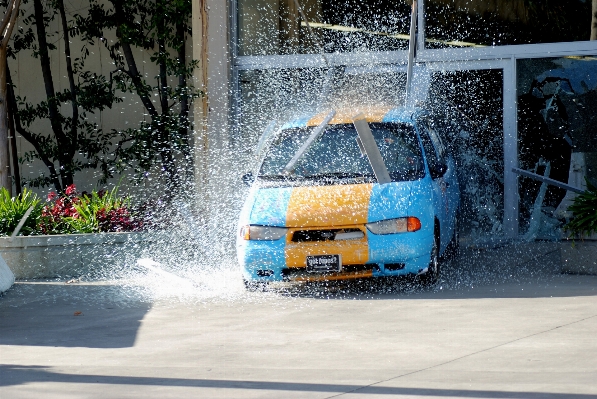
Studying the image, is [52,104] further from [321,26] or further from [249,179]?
[249,179]

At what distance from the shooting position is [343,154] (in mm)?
11016

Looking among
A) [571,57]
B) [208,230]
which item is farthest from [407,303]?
[571,57]

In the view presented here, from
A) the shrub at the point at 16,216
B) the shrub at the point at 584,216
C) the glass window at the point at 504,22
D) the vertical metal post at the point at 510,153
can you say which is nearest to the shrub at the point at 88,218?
the shrub at the point at 16,216

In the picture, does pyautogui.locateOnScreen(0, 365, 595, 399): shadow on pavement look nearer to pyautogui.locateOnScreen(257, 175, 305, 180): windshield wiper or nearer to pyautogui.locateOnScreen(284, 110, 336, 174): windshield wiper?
pyautogui.locateOnScreen(257, 175, 305, 180): windshield wiper

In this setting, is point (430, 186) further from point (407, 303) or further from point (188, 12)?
point (188, 12)

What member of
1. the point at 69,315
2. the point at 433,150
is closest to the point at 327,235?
the point at 433,150

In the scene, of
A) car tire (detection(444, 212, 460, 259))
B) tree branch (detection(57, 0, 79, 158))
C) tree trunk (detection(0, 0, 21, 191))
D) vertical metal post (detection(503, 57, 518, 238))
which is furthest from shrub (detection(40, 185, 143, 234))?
vertical metal post (detection(503, 57, 518, 238))

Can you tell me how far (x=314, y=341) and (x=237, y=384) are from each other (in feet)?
4.80

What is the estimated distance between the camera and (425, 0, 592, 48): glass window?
14.3 metres

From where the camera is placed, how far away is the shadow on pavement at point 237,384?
19.1 ft

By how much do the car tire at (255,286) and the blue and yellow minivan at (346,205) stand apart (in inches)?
0.7

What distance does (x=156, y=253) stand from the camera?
41.6ft

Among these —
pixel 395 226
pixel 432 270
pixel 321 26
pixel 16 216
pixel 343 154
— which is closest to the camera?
pixel 395 226

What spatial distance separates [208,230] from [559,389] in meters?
8.57
